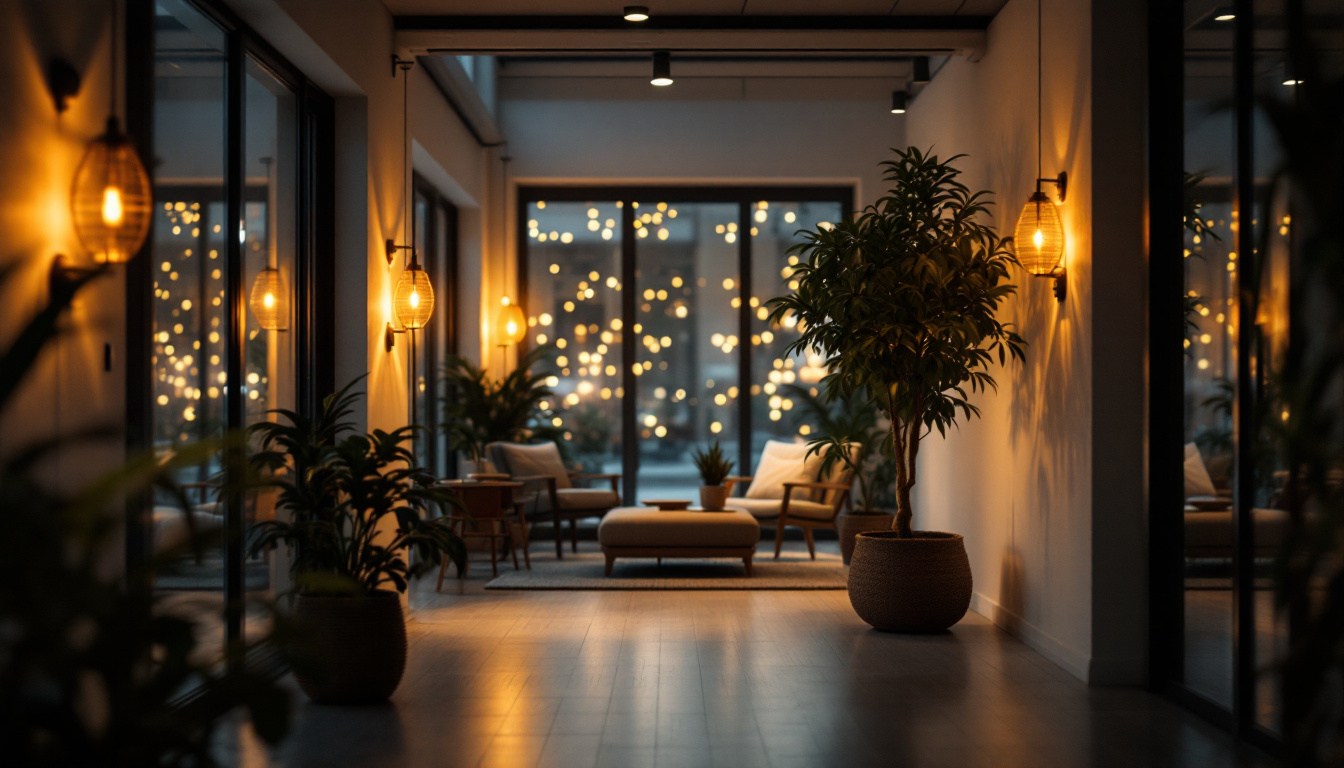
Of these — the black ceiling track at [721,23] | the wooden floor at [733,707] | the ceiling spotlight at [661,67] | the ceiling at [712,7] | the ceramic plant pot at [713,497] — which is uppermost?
the ceiling at [712,7]

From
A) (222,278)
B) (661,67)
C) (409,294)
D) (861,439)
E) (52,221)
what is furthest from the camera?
(861,439)

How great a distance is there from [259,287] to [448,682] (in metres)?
1.86

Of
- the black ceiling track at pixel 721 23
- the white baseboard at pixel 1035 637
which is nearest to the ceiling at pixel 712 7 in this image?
the black ceiling track at pixel 721 23

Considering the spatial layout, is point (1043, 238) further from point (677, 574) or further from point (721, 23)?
point (677, 574)

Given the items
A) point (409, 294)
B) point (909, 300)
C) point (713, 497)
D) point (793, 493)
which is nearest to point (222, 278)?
point (409, 294)

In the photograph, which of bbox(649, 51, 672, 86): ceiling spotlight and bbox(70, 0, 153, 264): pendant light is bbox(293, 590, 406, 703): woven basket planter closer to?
bbox(70, 0, 153, 264): pendant light

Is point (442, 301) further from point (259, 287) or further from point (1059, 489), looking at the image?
point (1059, 489)

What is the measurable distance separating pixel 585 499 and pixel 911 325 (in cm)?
395

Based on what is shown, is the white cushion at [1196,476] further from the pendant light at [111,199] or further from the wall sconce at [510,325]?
the wall sconce at [510,325]

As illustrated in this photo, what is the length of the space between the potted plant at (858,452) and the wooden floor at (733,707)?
191cm

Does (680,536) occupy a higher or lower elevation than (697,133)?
lower

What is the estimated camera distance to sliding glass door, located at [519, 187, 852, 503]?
33.5 feet

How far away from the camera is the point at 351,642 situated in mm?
4172

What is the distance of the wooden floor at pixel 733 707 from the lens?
3.62m
